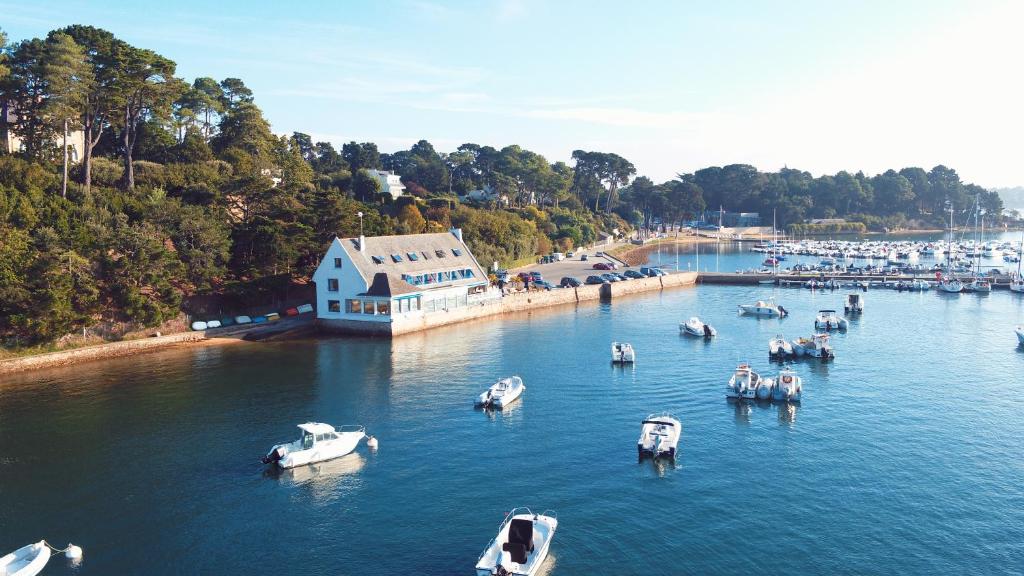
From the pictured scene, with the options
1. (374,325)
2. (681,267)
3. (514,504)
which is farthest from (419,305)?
(681,267)

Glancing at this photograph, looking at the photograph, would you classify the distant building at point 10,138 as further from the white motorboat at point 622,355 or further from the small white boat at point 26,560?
the white motorboat at point 622,355

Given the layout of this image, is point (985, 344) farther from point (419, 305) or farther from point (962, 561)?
point (419, 305)

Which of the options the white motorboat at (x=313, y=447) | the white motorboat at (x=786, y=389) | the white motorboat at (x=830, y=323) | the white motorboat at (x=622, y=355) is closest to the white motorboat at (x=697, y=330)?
the white motorboat at (x=830, y=323)

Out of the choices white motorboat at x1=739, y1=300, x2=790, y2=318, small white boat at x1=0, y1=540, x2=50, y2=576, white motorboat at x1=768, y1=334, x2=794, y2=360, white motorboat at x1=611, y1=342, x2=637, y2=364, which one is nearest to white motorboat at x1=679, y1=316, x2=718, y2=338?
white motorboat at x1=768, y1=334, x2=794, y2=360

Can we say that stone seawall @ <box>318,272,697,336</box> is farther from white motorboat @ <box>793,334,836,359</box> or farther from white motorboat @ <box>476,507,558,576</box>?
white motorboat @ <box>476,507,558,576</box>

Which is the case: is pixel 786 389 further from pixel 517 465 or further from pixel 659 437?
pixel 517 465

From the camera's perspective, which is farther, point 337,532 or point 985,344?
point 985,344
